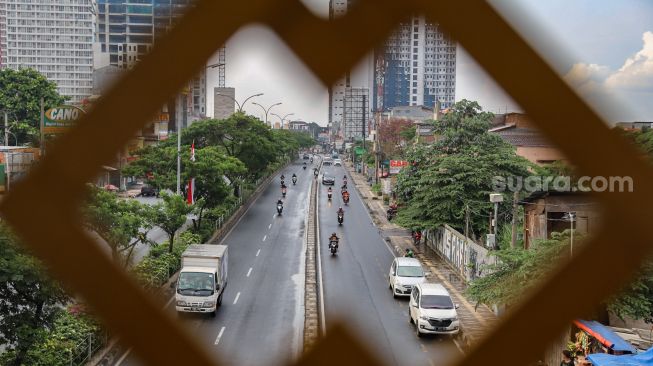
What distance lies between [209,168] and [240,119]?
41.2 feet

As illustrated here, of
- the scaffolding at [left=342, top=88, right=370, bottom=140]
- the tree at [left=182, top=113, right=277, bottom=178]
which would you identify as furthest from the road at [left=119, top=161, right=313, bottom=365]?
the tree at [left=182, top=113, right=277, bottom=178]

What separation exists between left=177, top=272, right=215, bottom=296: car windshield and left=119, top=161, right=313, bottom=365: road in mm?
578

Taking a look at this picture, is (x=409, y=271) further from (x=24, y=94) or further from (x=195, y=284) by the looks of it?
(x=24, y=94)

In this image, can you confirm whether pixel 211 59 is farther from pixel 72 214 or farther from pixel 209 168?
pixel 209 168

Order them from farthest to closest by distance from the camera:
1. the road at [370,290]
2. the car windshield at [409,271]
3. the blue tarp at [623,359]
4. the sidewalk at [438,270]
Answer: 1. the car windshield at [409,271]
2. the sidewalk at [438,270]
3. the road at [370,290]
4. the blue tarp at [623,359]

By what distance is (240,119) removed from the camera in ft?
116

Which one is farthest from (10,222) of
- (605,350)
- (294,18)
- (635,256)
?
(605,350)

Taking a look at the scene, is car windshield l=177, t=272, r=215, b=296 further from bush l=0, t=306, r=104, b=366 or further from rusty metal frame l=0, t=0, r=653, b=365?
rusty metal frame l=0, t=0, r=653, b=365

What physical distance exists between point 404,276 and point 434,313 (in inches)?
145

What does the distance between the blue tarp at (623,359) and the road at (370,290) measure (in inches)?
73.4

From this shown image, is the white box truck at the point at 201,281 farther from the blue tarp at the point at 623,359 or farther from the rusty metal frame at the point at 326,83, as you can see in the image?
the rusty metal frame at the point at 326,83

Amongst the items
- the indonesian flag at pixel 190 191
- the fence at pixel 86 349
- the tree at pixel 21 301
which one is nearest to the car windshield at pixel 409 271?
the indonesian flag at pixel 190 191

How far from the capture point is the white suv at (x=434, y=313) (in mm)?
13258

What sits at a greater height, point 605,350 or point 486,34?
point 486,34
